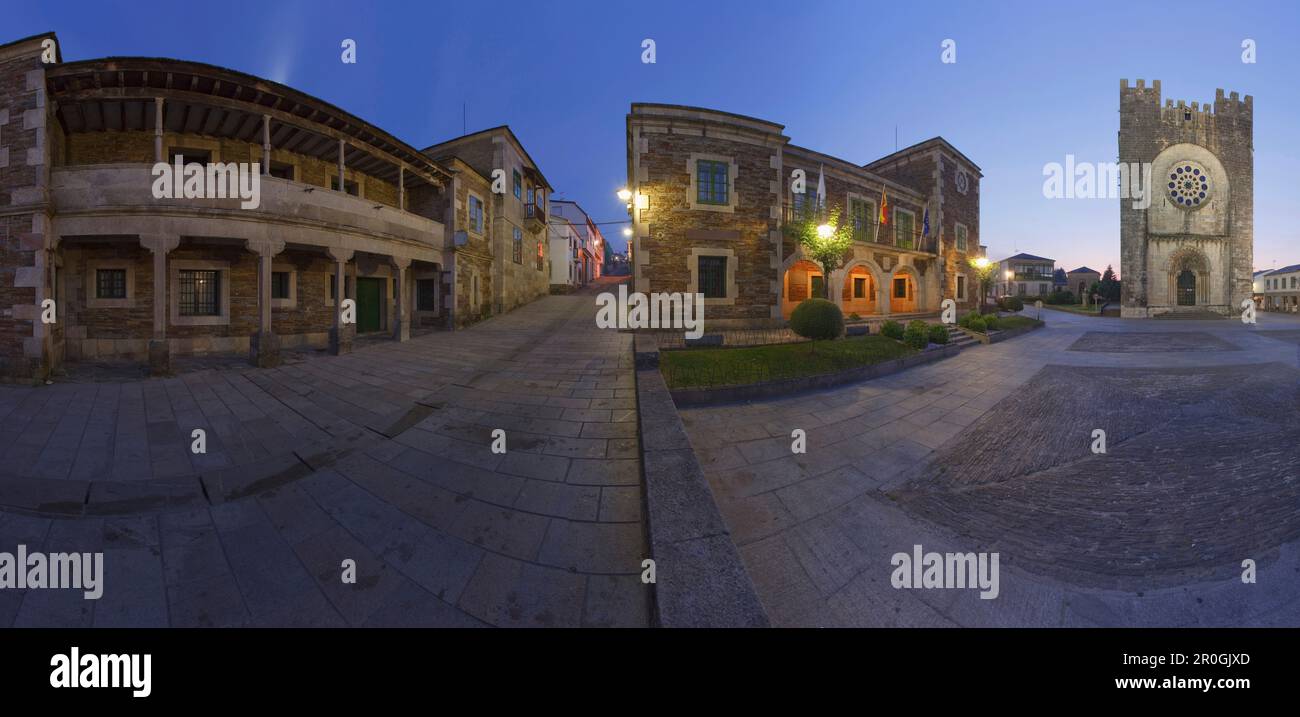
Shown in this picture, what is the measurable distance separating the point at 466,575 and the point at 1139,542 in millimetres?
5782

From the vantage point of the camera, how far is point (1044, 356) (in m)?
14.3

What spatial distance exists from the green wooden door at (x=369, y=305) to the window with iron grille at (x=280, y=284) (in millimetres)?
2716

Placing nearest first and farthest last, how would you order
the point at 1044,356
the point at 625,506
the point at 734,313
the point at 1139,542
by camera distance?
the point at 1139,542
the point at 625,506
the point at 1044,356
the point at 734,313

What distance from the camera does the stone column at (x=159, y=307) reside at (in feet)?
34.8

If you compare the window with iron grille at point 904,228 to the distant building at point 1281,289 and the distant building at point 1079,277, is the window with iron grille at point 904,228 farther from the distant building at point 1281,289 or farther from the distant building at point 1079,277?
the distant building at point 1079,277

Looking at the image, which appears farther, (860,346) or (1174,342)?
(1174,342)

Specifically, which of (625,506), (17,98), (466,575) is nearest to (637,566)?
(625,506)

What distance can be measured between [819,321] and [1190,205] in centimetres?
4320

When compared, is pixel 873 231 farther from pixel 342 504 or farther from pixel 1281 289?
pixel 1281 289

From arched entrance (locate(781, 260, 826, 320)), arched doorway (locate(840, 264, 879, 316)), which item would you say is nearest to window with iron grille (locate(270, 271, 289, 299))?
arched entrance (locate(781, 260, 826, 320))

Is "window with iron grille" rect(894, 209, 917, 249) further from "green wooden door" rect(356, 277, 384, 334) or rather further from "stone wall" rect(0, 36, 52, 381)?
"stone wall" rect(0, 36, 52, 381)

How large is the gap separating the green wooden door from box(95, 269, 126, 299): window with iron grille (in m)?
6.24

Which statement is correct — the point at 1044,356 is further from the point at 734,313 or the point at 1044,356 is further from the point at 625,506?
the point at 625,506

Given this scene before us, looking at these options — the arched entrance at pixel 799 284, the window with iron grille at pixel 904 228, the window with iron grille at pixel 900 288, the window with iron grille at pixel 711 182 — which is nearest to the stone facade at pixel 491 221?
the window with iron grille at pixel 711 182
